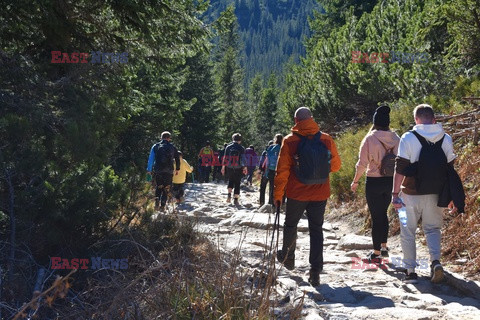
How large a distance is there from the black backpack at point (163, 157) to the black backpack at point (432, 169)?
20.2ft

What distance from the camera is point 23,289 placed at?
4734mm

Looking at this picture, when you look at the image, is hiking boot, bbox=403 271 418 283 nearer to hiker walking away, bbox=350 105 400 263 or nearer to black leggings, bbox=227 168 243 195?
hiker walking away, bbox=350 105 400 263

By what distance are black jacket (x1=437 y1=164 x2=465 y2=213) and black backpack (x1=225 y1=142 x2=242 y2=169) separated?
26.0ft

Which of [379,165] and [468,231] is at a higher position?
[379,165]

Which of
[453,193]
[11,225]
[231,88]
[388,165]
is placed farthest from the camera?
[231,88]

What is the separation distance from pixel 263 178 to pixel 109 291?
9.64 metres

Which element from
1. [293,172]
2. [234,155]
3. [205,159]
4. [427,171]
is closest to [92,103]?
[293,172]

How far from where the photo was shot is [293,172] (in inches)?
239

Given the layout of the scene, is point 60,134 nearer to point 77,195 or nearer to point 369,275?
point 77,195

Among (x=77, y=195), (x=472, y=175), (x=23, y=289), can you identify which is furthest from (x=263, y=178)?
(x=23, y=289)

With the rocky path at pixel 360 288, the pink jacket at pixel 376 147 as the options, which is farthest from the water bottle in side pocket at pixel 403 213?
the pink jacket at pixel 376 147

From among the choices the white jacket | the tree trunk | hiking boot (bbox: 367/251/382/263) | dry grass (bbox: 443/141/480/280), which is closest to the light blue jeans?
the white jacket

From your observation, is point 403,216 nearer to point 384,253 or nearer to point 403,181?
point 403,181

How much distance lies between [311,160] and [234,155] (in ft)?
25.0
